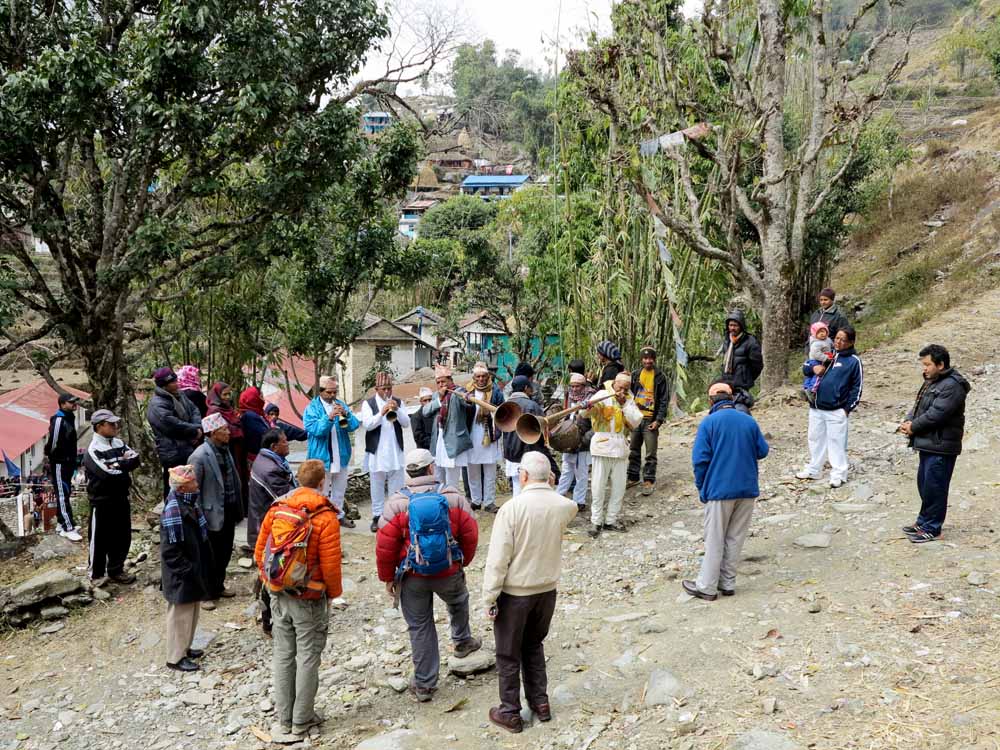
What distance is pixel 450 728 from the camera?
445cm

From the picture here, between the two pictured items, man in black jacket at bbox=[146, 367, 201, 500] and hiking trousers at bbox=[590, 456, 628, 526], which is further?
hiking trousers at bbox=[590, 456, 628, 526]

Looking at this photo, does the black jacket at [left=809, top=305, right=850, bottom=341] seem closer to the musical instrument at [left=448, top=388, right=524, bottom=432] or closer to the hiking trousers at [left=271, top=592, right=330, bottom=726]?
the musical instrument at [left=448, top=388, right=524, bottom=432]

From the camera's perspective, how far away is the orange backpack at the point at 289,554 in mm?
4348

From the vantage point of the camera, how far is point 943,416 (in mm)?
5492

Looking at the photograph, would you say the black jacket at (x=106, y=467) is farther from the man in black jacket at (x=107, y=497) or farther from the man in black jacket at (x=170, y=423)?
the man in black jacket at (x=170, y=423)

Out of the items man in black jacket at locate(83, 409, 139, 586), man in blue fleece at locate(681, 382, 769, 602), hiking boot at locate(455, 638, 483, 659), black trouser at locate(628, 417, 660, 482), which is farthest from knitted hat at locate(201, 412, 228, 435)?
black trouser at locate(628, 417, 660, 482)

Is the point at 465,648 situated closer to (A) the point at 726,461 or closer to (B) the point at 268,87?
(A) the point at 726,461

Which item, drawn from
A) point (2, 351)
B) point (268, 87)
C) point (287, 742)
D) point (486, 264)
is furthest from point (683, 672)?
point (486, 264)

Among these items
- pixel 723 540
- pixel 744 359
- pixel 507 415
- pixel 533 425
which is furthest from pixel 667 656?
pixel 744 359

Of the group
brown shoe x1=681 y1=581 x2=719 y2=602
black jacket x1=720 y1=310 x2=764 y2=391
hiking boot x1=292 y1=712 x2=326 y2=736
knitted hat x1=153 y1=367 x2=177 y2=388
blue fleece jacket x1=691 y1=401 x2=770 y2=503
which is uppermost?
black jacket x1=720 y1=310 x2=764 y2=391

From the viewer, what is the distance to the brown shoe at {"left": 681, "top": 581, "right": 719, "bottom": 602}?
17.9 ft

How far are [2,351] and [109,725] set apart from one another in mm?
4985

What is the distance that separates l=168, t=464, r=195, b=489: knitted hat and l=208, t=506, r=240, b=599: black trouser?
0.85 metres

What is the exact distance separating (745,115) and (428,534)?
891 cm
